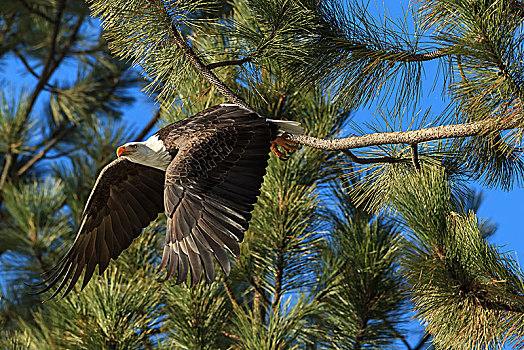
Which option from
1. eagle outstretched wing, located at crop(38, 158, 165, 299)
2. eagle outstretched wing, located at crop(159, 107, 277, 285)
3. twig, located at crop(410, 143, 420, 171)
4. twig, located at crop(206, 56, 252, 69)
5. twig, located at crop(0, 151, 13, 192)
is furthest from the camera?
twig, located at crop(0, 151, 13, 192)

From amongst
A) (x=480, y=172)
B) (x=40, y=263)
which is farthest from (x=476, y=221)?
(x=40, y=263)

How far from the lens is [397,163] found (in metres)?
1.56

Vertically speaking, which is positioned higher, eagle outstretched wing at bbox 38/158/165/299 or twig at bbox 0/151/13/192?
twig at bbox 0/151/13/192

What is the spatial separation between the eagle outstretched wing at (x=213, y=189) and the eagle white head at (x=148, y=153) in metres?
0.05

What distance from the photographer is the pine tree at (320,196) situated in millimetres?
1362

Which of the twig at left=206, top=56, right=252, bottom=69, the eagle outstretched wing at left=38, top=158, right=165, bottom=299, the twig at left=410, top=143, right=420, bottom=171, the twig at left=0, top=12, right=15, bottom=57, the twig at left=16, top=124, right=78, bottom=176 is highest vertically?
the twig at left=0, top=12, right=15, bottom=57

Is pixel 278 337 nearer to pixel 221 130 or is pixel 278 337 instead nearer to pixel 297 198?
pixel 297 198

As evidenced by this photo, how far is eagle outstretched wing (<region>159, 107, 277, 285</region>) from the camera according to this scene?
1287 mm

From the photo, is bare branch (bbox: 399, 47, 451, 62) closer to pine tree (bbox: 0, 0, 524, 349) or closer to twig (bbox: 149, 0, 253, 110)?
pine tree (bbox: 0, 0, 524, 349)

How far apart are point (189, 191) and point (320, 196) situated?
0.98 m

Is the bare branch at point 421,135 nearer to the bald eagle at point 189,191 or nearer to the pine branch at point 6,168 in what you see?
the bald eagle at point 189,191

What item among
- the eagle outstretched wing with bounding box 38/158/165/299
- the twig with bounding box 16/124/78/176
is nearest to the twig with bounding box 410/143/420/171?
the eagle outstretched wing with bounding box 38/158/165/299

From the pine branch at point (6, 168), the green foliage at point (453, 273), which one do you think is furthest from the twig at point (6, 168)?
the green foliage at point (453, 273)

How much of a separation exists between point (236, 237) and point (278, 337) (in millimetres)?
807
